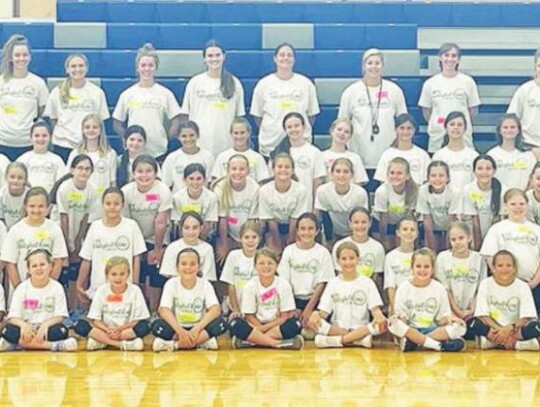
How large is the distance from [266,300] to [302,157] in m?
1.19

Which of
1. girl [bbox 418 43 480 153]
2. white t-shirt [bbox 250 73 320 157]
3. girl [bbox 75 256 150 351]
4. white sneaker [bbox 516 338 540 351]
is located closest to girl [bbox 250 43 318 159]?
white t-shirt [bbox 250 73 320 157]

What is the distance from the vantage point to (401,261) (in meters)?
6.88

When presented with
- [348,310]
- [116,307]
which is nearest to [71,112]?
[116,307]

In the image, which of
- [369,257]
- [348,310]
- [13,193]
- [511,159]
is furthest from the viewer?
[511,159]

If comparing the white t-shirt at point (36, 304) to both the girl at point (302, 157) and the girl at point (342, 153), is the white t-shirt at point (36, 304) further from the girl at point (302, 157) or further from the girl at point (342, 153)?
the girl at point (342, 153)

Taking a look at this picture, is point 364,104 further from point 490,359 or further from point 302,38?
point 490,359

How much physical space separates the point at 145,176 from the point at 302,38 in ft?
8.92

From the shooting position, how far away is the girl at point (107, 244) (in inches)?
272

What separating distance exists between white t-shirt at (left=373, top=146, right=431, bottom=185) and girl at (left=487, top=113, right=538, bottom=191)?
466mm

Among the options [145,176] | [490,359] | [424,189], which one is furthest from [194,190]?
[490,359]

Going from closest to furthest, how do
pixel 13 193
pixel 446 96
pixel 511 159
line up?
pixel 13 193 < pixel 511 159 < pixel 446 96

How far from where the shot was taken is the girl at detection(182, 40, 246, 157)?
7812mm

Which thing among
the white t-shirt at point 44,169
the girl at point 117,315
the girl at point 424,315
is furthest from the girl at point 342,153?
the white t-shirt at point 44,169

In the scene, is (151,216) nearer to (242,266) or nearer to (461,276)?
(242,266)
